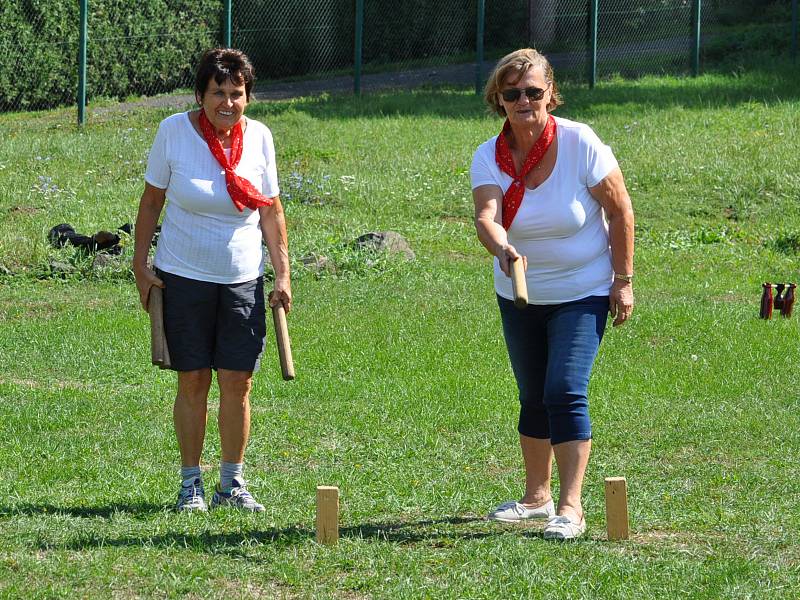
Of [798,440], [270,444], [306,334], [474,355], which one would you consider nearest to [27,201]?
[306,334]

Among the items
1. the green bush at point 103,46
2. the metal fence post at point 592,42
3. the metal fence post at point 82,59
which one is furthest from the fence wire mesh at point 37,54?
the metal fence post at point 592,42

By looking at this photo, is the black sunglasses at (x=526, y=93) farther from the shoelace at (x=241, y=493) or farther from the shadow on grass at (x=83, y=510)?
the shadow on grass at (x=83, y=510)

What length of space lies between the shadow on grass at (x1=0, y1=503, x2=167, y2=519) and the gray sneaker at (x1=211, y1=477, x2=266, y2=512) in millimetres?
232

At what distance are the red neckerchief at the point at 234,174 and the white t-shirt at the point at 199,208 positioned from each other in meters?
0.02

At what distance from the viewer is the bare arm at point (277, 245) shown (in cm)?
534

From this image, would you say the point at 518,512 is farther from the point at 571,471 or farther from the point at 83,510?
the point at 83,510

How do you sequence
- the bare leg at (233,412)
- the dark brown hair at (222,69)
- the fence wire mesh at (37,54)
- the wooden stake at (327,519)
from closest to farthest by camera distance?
the wooden stake at (327,519), the dark brown hair at (222,69), the bare leg at (233,412), the fence wire mesh at (37,54)

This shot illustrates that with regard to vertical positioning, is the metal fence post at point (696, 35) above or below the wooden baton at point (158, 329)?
above

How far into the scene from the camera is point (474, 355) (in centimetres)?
863

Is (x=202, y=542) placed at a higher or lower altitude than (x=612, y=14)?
lower

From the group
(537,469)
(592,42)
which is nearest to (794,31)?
(592,42)

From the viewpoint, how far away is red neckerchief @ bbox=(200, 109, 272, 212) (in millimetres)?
5129

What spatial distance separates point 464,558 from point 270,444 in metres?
2.08

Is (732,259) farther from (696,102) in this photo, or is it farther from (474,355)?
(696,102)
